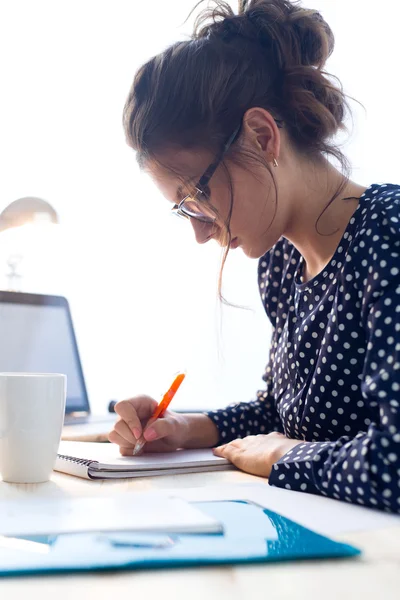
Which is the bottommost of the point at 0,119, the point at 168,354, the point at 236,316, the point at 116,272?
the point at 168,354

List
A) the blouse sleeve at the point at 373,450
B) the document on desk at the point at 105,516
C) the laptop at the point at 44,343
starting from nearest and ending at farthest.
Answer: the document on desk at the point at 105,516 → the blouse sleeve at the point at 373,450 → the laptop at the point at 44,343

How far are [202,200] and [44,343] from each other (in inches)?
23.4

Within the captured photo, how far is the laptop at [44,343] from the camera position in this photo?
1.27 metres

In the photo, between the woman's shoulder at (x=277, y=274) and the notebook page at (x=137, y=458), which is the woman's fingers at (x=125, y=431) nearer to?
the notebook page at (x=137, y=458)

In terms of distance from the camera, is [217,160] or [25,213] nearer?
[217,160]

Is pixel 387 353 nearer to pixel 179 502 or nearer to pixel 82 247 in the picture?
pixel 179 502

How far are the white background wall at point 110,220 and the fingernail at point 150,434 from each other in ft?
2.36

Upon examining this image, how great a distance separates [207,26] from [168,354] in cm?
106

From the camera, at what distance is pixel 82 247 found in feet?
5.56

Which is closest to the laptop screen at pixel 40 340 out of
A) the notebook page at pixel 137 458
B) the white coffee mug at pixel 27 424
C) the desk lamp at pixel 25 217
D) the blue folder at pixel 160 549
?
the desk lamp at pixel 25 217

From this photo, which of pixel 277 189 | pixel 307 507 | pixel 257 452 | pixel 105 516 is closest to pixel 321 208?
pixel 277 189

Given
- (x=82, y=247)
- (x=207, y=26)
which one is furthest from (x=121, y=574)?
(x=82, y=247)

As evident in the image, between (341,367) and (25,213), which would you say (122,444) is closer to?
(341,367)

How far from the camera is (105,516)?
1.53 feet
